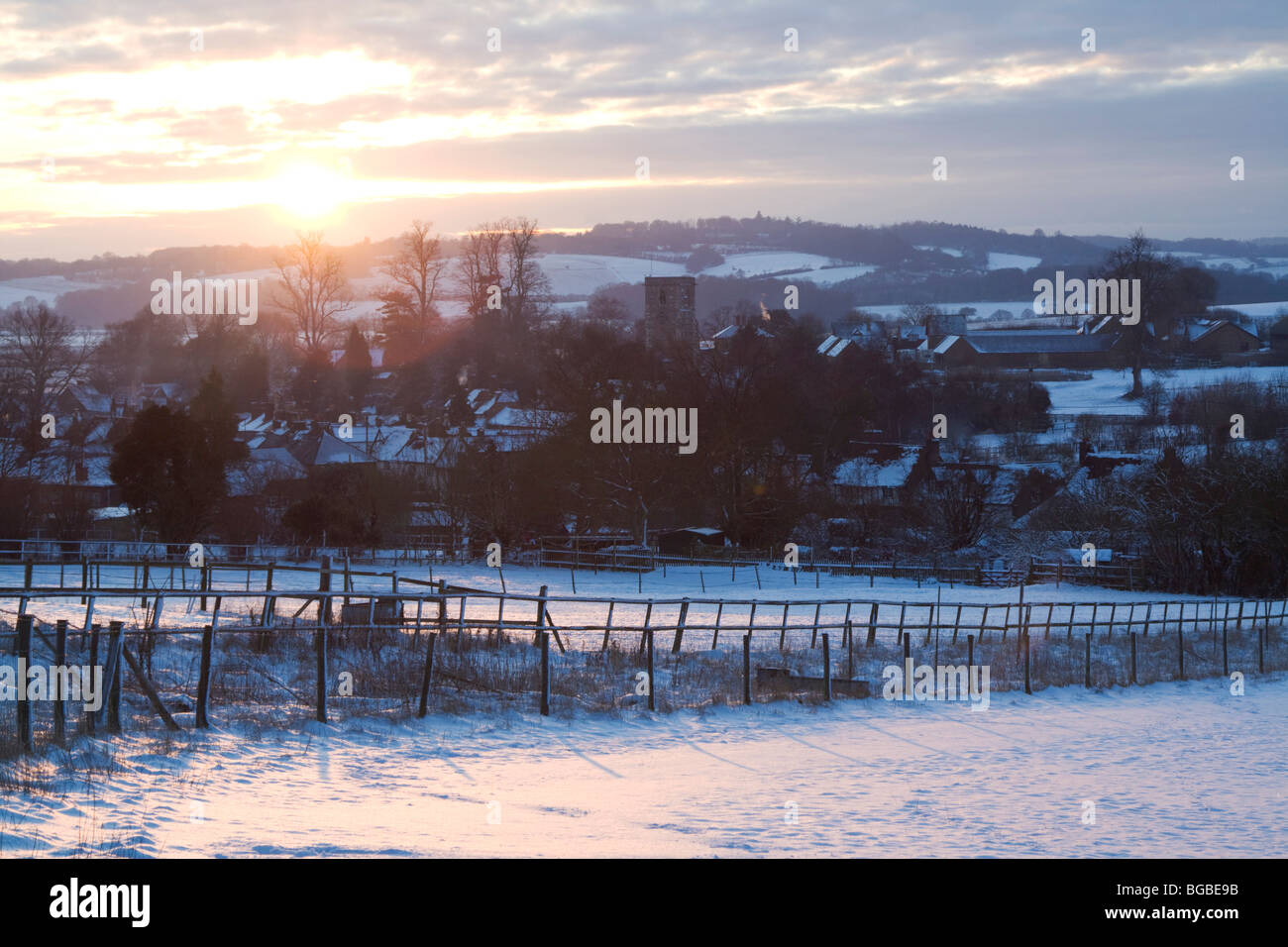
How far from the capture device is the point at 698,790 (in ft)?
46.9

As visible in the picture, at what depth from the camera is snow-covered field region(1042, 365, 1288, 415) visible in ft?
311

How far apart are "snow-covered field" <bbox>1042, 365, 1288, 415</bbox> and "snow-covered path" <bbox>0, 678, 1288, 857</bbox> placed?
78.3 m

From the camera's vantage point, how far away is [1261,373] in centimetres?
10281

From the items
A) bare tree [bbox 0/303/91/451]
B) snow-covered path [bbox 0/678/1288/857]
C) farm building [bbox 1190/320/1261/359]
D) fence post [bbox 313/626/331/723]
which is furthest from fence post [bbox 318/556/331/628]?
farm building [bbox 1190/320/1261/359]

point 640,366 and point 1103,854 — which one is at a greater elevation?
point 640,366

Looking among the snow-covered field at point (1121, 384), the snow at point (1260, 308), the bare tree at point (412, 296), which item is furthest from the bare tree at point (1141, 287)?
the bare tree at point (412, 296)

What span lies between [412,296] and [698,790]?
328 ft

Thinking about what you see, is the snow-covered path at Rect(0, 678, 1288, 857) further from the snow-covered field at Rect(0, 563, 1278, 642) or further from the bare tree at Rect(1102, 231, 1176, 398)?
the bare tree at Rect(1102, 231, 1176, 398)

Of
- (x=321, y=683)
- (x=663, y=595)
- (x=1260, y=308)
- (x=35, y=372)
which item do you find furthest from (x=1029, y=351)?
(x=321, y=683)

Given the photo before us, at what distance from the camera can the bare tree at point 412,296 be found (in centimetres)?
10275
